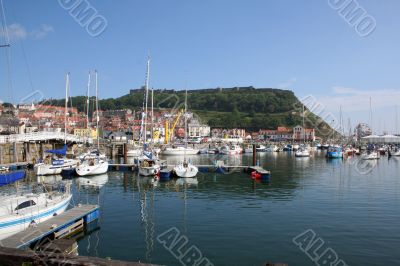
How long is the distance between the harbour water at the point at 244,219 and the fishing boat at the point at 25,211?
318 cm

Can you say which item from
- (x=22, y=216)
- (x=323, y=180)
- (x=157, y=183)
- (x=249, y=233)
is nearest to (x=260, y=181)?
(x=323, y=180)

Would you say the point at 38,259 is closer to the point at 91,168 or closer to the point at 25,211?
the point at 25,211

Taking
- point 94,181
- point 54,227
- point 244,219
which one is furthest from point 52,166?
point 244,219

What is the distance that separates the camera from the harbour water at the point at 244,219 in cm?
2039

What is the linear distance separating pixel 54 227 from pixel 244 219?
13.9 meters

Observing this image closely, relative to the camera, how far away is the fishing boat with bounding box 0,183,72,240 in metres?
20.3

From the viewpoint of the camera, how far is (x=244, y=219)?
27969 mm

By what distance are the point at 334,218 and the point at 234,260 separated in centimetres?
1311

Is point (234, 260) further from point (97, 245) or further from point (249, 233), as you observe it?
point (97, 245)

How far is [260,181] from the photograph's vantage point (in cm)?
4928

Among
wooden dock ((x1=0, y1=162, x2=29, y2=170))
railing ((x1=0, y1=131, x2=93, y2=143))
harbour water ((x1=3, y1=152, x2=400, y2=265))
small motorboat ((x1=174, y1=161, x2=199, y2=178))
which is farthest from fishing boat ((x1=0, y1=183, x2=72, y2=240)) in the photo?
railing ((x1=0, y1=131, x2=93, y2=143))

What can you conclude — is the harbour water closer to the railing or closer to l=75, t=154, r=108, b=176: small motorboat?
l=75, t=154, r=108, b=176: small motorboat

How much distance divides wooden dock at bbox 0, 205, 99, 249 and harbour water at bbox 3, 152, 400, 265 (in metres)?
1.26

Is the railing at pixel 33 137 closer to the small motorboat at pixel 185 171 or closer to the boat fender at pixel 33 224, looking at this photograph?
the small motorboat at pixel 185 171
